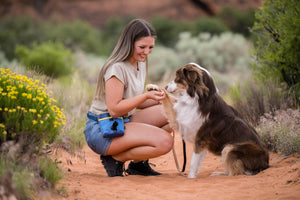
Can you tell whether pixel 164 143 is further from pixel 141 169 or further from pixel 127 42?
pixel 127 42

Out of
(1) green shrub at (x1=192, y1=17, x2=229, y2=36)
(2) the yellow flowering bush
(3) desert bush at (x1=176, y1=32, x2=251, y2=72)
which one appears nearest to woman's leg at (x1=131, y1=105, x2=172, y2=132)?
(2) the yellow flowering bush

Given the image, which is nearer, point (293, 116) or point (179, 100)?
point (179, 100)

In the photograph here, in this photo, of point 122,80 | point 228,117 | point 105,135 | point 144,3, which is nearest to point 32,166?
point 105,135

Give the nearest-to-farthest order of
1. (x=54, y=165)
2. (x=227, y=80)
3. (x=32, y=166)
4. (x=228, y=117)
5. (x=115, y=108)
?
(x=32, y=166)
(x=54, y=165)
(x=115, y=108)
(x=228, y=117)
(x=227, y=80)

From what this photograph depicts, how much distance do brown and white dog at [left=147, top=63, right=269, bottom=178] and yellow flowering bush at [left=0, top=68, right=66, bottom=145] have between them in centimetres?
138

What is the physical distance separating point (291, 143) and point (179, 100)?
6.41 feet

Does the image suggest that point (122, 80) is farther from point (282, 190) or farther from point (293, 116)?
point (293, 116)

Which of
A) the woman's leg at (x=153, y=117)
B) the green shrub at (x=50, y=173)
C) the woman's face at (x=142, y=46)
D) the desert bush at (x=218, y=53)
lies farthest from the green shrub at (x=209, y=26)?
the green shrub at (x=50, y=173)

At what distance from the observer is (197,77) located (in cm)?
446

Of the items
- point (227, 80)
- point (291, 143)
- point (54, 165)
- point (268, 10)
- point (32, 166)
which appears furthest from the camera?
point (227, 80)

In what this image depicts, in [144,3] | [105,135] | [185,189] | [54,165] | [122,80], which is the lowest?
[185,189]

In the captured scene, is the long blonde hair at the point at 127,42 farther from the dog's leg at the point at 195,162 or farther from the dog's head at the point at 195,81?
the dog's leg at the point at 195,162

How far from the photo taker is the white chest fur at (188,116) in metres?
4.50

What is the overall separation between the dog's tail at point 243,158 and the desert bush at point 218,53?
38.6 ft
